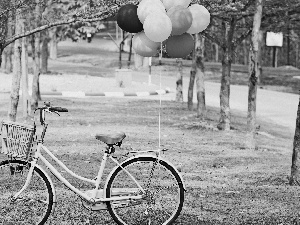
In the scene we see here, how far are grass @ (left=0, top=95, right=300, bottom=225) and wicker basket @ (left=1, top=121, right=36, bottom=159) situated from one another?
3.06ft

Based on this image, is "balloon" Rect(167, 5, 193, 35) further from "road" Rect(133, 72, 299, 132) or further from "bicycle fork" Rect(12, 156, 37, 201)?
"road" Rect(133, 72, 299, 132)

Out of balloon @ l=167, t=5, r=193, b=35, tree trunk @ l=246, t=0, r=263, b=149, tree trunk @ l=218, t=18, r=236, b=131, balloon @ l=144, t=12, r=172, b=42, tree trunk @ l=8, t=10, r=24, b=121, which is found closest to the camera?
balloon @ l=144, t=12, r=172, b=42

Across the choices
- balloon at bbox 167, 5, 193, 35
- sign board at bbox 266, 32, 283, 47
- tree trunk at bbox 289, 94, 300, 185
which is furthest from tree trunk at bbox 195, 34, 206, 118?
sign board at bbox 266, 32, 283, 47

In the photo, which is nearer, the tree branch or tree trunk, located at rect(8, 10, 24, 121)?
the tree branch

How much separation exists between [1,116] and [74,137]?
15.8ft

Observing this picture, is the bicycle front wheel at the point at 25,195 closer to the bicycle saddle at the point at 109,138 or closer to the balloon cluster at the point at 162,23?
the bicycle saddle at the point at 109,138

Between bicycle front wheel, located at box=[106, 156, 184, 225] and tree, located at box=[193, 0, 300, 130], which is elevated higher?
tree, located at box=[193, 0, 300, 130]

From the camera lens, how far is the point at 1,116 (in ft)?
66.2

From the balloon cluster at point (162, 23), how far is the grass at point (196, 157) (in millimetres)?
1756

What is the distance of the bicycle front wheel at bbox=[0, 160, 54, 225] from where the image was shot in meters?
6.88

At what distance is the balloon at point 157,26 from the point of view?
8219mm

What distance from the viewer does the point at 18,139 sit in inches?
264

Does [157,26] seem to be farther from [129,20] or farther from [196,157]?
[196,157]

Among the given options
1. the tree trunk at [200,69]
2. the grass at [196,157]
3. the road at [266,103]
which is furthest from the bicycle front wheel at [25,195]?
the road at [266,103]
